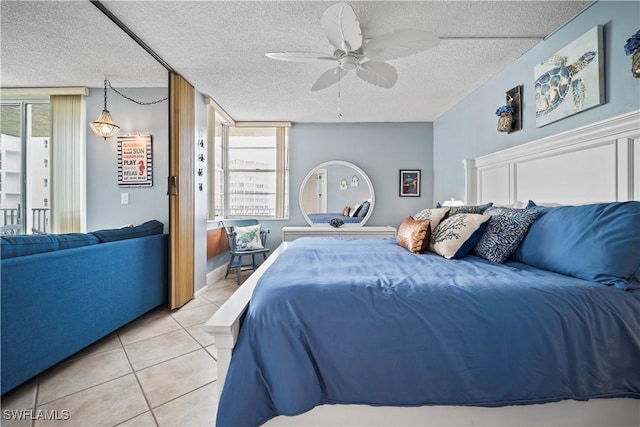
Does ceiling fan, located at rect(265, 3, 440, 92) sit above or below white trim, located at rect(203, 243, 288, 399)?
above

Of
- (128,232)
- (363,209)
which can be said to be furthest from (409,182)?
(128,232)

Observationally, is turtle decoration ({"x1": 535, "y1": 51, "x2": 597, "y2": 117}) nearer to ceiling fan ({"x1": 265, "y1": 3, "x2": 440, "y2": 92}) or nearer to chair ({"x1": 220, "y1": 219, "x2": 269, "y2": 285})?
ceiling fan ({"x1": 265, "y1": 3, "x2": 440, "y2": 92})

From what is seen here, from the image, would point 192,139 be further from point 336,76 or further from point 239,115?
point 336,76

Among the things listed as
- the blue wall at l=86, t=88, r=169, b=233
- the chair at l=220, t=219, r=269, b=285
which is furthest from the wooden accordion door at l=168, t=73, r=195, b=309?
the chair at l=220, t=219, r=269, b=285

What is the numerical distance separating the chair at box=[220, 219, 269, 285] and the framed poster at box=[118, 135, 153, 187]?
114 cm

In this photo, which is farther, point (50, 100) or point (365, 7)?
point (50, 100)

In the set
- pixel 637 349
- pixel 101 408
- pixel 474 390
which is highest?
pixel 637 349

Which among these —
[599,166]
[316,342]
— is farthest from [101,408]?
[599,166]

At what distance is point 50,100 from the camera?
3.10 metres

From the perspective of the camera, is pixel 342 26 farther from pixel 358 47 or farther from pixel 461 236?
pixel 461 236

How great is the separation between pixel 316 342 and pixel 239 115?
366 centimetres

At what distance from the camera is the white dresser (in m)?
3.86

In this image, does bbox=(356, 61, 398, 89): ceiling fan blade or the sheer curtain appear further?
the sheer curtain

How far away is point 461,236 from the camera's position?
168cm
